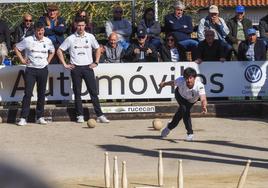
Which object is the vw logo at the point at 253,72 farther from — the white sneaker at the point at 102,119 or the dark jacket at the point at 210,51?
the white sneaker at the point at 102,119

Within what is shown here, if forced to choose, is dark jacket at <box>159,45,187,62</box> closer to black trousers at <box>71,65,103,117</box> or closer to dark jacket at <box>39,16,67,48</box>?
black trousers at <box>71,65,103,117</box>

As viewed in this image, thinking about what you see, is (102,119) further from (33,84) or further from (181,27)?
(181,27)

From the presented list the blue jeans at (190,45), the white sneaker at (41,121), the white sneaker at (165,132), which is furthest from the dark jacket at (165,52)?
the white sneaker at (165,132)

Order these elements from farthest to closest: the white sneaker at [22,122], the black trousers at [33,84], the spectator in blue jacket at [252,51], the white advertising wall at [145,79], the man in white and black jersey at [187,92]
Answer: the spectator in blue jacket at [252,51], the white advertising wall at [145,79], the white sneaker at [22,122], the black trousers at [33,84], the man in white and black jersey at [187,92]

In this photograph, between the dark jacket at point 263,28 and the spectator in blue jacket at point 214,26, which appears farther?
the dark jacket at point 263,28

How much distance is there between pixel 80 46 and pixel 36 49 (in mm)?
875

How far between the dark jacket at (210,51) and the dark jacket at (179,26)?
0.52 m

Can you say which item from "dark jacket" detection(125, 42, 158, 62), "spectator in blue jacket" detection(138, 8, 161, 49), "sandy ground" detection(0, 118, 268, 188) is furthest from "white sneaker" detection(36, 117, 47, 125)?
"spectator in blue jacket" detection(138, 8, 161, 49)

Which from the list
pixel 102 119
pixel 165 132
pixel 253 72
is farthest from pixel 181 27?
pixel 165 132

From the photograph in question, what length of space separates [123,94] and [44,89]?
1.93m

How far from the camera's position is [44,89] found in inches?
550

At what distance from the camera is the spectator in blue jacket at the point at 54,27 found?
14867mm

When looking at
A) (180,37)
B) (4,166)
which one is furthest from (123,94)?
(4,166)

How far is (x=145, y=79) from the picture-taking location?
15133mm
